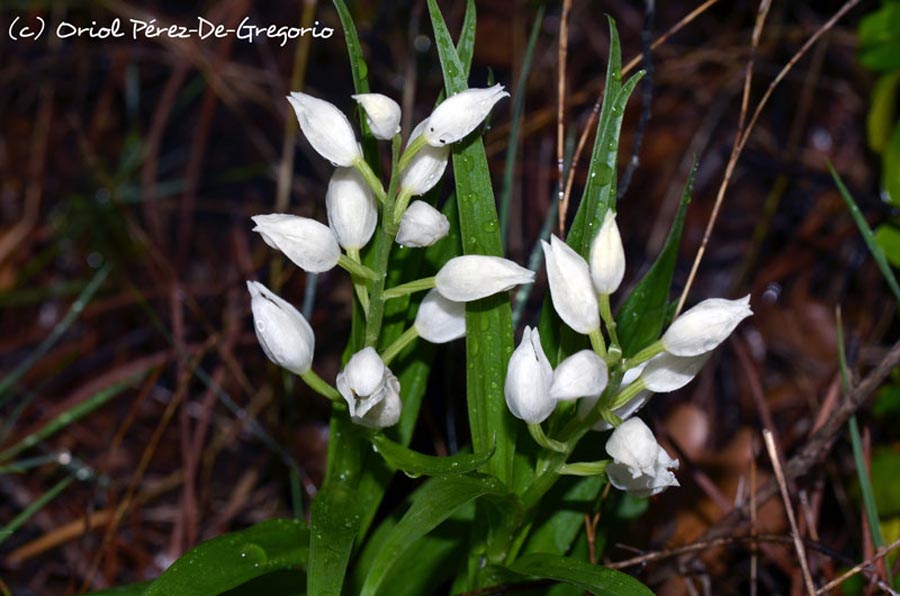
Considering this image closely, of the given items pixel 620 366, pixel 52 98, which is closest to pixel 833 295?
pixel 620 366

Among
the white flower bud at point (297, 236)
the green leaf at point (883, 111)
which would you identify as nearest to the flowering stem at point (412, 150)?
the white flower bud at point (297, 236)

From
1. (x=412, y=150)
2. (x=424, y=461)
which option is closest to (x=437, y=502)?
(x=424, y=461)

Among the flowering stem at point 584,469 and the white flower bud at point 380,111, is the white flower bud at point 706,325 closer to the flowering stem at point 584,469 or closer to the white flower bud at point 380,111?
the flowering stem at point 584,469

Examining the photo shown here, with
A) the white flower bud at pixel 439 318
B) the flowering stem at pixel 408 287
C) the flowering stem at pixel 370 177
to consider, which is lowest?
the white flower bud at pixel 439 318

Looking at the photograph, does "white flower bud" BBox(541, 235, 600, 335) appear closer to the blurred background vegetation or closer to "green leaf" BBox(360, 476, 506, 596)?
"green leaf" BBox(360, 476, 506, 596)

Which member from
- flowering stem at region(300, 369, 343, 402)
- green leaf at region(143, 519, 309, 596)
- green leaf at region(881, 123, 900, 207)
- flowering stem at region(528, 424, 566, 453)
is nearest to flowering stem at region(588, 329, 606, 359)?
flowering stem at region(528, 424, 566, 453)
